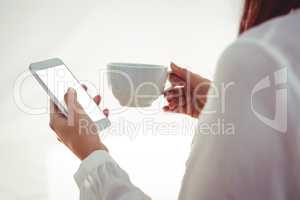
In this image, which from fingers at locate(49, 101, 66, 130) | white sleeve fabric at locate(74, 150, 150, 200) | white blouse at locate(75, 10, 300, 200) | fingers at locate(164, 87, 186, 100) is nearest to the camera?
white blouse at locate(75, 10, 300, 200)

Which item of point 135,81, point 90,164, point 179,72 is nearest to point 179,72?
point 179,72

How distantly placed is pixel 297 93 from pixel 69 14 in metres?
0.59

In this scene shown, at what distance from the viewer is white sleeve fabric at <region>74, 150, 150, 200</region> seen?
0.44m

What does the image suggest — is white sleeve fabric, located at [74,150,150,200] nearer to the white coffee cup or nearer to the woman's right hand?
the white coffee cup

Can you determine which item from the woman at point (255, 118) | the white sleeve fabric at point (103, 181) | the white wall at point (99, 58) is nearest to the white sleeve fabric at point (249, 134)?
the woman at point (255, 118)

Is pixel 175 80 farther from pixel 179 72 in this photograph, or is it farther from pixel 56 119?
pixel 56 119

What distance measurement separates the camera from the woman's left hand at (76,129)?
0.52m

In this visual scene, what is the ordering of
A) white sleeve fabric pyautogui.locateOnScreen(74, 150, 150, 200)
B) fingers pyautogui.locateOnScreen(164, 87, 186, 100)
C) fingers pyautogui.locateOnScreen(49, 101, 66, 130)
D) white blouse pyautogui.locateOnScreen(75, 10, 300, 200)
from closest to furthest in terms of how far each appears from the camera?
white blouse pyautogui.locateOnScreen(75, 10, 300, 200) < white sleeve fabric pyautogui.locateOnScreen(74, 150, 150, 200) < fingers pyautogui.locateOnScreen(49, 101, 66, 130) < fingers pyautogui.locateOnScreen(164, 87, 186, 100)

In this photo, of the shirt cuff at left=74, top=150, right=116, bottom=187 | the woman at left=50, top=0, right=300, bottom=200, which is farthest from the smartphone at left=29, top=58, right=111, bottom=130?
the woman at left=50, top=0, right=300, bottom=200

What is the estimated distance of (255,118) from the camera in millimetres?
321

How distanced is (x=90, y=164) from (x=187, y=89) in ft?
1.02

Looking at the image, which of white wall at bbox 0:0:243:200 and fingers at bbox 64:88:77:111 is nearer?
fingers at bbox 64:88:77:111

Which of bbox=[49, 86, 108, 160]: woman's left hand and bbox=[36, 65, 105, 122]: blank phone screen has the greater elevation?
bbox=[36, 65, 105, 122]: blank phone screen

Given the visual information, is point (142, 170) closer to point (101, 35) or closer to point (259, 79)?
point (101, 35)
